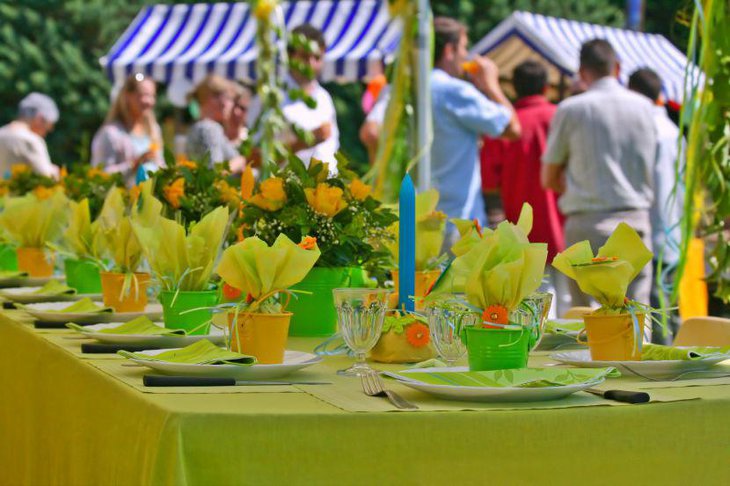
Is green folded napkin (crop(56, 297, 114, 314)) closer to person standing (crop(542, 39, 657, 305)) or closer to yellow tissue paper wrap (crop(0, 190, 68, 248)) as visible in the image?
yellow tissue paper wrap (crop(0, 190, 68, 248))

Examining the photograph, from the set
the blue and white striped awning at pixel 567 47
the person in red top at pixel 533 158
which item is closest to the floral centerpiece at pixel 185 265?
the person in red top at pixel 533 158

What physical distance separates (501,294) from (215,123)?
5.09m

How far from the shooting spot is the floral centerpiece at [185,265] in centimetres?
227

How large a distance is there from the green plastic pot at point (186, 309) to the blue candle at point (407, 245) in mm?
383

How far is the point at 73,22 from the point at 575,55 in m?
14.4

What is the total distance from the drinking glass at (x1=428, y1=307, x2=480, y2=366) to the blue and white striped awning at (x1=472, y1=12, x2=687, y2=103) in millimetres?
7615

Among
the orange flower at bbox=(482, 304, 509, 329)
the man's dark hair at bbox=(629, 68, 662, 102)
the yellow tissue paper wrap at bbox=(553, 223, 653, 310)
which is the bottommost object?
the orange flower at bbox=(482, 304, 509, 329)

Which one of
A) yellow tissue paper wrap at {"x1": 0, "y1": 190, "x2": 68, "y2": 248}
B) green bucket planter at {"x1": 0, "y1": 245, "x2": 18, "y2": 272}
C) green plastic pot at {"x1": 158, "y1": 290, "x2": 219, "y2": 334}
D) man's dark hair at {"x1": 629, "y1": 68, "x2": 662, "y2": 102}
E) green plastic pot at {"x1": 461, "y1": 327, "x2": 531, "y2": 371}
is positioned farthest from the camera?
man's dark hair at {"x1": 629, "y1": 68, "x2": 662, "y2": 102}

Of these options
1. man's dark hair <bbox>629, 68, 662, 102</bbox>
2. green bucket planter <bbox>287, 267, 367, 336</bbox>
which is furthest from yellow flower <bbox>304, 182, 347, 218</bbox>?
man's dark hair <bbox>629, 68, 662, 102</bbox>

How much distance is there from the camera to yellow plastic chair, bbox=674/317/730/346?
104 inches

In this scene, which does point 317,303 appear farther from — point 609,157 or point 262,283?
point 609,157

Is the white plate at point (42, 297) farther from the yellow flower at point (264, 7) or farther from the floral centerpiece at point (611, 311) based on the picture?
the yellow flower at point (264, 7)

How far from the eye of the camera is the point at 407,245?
7.19 feet

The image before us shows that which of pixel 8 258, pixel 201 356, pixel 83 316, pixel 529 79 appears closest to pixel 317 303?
pixel 83 316
